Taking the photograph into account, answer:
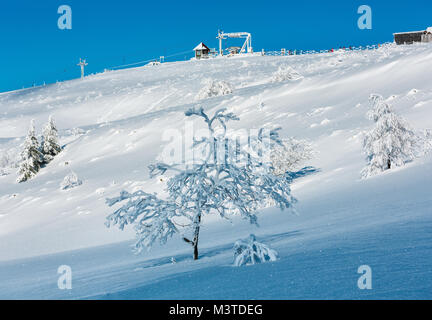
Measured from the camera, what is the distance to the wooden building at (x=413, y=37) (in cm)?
5972

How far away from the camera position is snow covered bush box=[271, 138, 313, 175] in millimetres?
19359

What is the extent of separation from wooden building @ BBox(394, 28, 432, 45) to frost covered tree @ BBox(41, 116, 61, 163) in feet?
153

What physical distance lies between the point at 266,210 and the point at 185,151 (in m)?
13.4

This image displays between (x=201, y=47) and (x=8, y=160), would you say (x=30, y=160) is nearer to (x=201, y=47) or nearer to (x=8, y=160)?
(x=8, y=160)

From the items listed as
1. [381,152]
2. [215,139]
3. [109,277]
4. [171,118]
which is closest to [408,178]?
[381,152]

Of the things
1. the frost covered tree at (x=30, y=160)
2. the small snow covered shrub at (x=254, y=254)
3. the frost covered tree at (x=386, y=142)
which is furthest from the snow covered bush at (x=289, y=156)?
the frost covered tree at (x=30, y=160)

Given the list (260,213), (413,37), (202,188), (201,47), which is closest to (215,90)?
(413,37)

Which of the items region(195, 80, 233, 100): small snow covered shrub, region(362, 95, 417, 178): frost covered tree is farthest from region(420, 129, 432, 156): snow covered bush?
region(195, 80, 233, 100): small snow covered shrub

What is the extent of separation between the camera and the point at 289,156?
19516 millimetres

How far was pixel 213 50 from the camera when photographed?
9350cm

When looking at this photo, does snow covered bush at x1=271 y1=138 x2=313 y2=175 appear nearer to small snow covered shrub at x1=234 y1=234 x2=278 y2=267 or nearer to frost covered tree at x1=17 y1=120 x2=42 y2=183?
small snow covered shrub at x1=234 y1=234 x2=278 y2=267

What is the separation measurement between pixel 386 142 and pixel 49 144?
96.3ft

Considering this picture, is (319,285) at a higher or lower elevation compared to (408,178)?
lower

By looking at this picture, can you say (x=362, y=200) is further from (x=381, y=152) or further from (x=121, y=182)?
(x=121, y=182)
